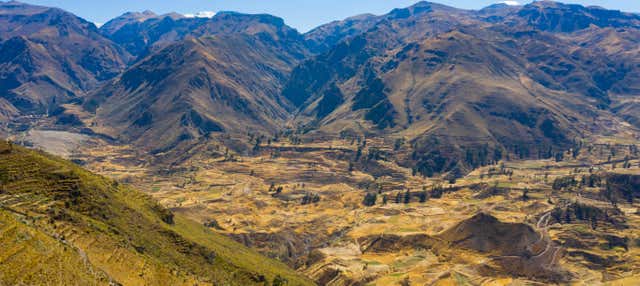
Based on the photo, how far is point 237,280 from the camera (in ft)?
499

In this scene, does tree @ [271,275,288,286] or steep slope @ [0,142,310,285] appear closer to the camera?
steep slope @ [0,142,310,285]

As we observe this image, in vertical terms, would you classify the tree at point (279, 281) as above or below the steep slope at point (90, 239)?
below

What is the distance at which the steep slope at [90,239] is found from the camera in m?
96.3

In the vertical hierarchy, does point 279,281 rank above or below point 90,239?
below

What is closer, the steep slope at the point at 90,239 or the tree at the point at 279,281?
the steep slope at the point at 90,239

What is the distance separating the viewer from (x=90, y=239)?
125 meters

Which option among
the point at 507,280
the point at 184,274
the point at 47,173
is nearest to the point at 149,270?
the point at 184,274

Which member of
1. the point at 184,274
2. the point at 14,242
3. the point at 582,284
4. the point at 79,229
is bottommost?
the point at 582,284

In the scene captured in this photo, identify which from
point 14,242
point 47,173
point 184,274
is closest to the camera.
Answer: point 14,242

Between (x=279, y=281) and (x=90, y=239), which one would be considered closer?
(x=90, y=239)

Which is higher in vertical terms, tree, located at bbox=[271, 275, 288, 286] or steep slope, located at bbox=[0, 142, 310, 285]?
steep slope, located at bbox=[0, 142, 310, 285]

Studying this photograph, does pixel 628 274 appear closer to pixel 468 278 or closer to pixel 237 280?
pixel 468 278

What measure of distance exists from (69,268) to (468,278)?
142005 millimetres

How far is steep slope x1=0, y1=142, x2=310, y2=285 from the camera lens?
316 ft
